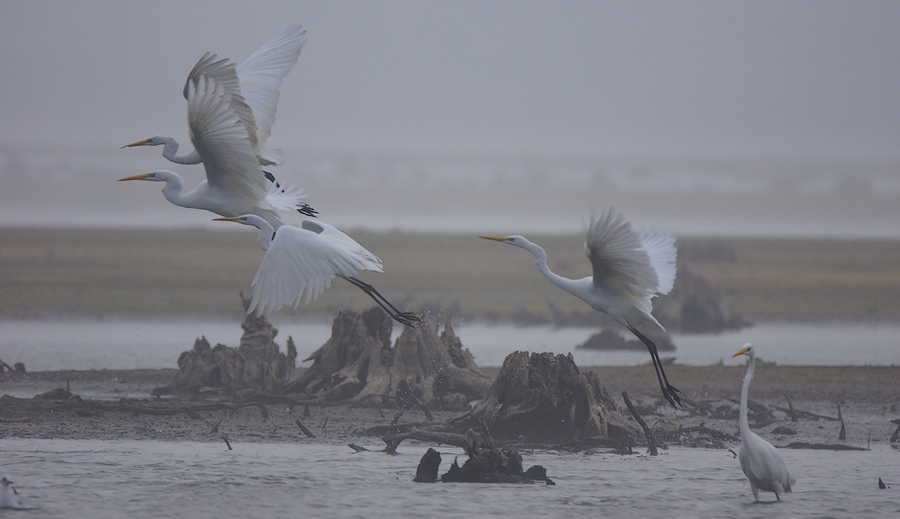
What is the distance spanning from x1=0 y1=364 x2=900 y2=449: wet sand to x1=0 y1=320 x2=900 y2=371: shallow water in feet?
5.18

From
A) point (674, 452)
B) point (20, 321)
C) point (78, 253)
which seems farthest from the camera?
point (78, 253)

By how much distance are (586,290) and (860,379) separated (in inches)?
279

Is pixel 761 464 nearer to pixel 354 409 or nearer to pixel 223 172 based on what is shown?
pixel 354 409

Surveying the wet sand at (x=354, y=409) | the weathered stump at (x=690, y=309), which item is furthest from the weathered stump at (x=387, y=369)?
the weathered stump at (x=690, y=309)

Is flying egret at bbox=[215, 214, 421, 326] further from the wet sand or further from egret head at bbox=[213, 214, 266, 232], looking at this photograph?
the wet sand

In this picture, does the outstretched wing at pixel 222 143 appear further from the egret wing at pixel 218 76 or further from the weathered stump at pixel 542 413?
the weathered stump at pixel 542 413

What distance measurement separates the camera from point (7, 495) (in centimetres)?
1041

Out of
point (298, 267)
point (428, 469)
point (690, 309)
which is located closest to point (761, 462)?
point (428, 469)

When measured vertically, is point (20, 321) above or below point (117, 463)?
above

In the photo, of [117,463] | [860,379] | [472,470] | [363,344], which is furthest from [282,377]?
[860,379]

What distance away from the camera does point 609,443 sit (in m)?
12.4

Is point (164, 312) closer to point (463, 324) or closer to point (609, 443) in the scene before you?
point (463, 324)

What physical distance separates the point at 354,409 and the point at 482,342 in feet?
24.1

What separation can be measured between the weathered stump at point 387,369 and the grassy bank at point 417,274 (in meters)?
7.27
